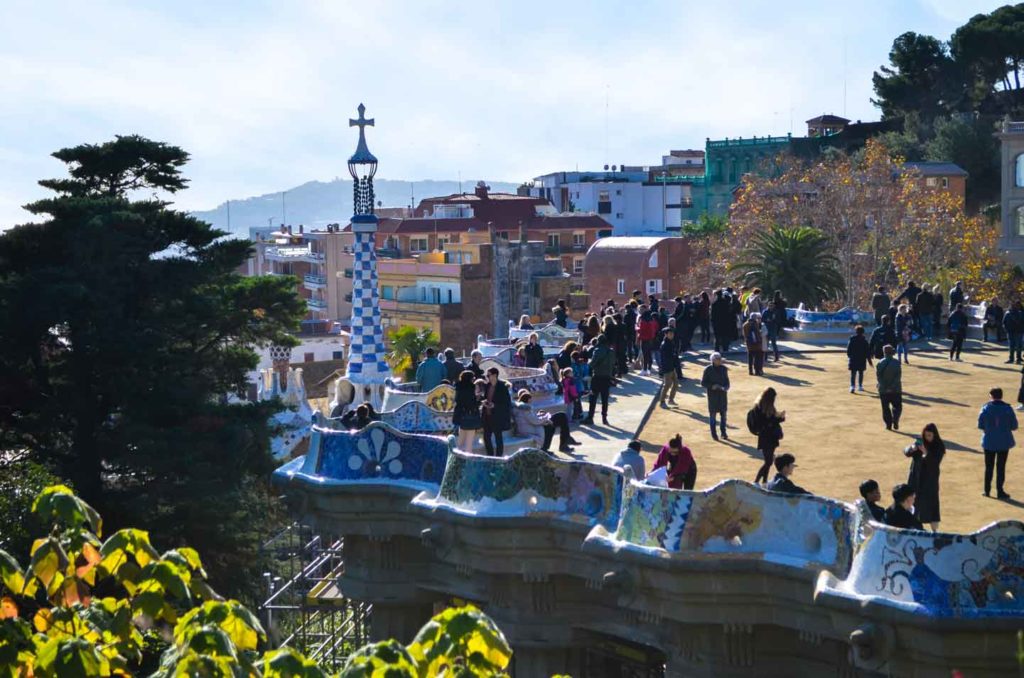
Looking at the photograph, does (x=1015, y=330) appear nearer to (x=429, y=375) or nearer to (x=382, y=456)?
(x=429, y=375)

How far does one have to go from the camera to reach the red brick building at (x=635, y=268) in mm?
82312

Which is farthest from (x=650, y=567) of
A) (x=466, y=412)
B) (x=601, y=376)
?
(x=601, y=376)

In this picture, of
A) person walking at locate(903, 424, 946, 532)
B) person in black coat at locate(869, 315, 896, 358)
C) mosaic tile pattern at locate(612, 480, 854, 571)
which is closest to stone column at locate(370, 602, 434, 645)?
mosaic tile pattern at locate(612, 480, 854, 571)

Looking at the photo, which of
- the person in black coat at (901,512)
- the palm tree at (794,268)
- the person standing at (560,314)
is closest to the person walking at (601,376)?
the person standing at (560,314)

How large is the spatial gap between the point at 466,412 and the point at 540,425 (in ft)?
4.85

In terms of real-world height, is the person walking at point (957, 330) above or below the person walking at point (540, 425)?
above

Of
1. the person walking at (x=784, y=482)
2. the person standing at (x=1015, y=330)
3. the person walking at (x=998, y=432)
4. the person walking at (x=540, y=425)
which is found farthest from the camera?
the person standing at (x=1015, y=330)

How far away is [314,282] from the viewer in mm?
105438

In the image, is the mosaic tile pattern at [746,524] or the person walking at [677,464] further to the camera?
the person walking at [677,464]

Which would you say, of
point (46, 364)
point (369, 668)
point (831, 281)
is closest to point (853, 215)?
point (831, 281)

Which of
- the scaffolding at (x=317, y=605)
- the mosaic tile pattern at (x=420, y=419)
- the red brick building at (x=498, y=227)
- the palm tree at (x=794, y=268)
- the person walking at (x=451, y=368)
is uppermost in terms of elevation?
the red brick building at (x=498, y=227)

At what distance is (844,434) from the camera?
68.6 ft

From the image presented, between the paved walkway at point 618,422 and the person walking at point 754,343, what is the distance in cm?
155

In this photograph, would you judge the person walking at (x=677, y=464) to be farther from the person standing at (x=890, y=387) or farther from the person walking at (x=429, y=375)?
the person walking at (x=429, y=375)
